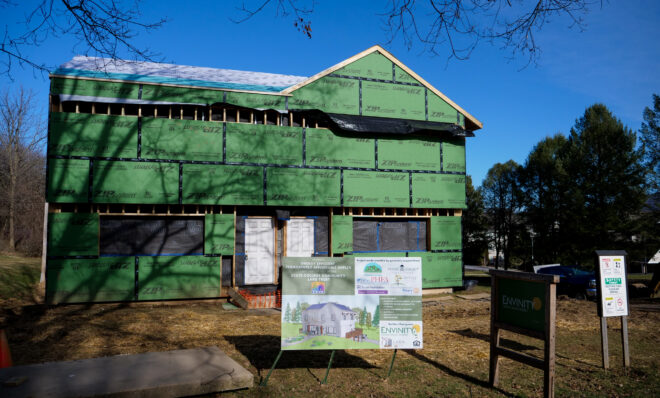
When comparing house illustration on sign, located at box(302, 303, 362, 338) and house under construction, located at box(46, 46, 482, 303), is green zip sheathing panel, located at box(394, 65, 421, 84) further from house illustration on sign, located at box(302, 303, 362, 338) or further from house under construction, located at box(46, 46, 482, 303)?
house illustration on sign, located at box(302, 303, 362, 338)

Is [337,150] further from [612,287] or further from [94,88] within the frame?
[612,287]

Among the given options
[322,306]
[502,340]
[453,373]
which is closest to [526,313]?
[453,373]

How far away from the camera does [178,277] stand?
47.0 ft

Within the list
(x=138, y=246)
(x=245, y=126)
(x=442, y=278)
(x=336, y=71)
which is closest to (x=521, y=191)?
(x=442, y=278)

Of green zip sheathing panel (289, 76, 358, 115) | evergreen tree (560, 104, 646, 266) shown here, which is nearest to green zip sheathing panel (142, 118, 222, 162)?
green zip sheathing panel (289, 76, 358, 115)

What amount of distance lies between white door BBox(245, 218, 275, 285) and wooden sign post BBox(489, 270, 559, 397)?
10.2 m

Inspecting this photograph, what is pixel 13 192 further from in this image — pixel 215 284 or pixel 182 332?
pixel 182 332

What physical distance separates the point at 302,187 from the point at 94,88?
767cm

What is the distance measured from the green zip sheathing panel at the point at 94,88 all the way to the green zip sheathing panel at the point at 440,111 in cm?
1139

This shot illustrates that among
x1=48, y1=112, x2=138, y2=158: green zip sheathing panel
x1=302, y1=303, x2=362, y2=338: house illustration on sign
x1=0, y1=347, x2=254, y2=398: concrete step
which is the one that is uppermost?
x1=48, y1=112, x2=138, y2=158: green zip sheathing panel

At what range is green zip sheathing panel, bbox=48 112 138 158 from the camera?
44.2ft

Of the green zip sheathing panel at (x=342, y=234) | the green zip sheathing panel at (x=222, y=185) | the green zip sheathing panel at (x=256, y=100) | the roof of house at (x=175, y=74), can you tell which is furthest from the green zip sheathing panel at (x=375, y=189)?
the roof of house at (x=175, y=74)

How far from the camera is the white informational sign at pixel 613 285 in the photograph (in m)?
7.59

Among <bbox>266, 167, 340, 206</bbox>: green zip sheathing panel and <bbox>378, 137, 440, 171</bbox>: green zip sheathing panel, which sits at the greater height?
<bbox>378, 137, 440, 171</bbox>: green zip sheathing panel
